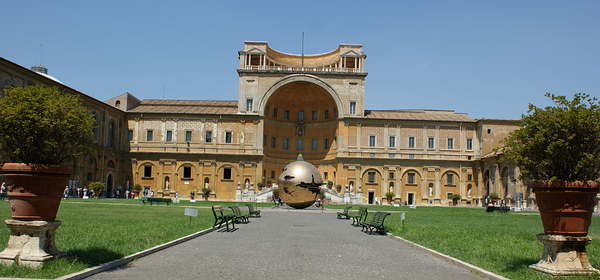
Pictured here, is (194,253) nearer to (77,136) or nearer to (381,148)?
(77,136)

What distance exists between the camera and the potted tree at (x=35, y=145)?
850cm

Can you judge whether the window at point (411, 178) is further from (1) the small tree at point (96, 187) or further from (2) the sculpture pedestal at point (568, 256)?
(2) the sculpture pedestal at point (568, 256)

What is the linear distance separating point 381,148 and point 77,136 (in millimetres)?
51870

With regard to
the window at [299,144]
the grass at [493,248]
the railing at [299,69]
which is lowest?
the grass at [493,248]

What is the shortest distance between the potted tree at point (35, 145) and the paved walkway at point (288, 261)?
1551 millimetres

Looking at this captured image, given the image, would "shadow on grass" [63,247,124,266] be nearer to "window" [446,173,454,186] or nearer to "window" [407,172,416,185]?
"window" [407,172,416,185]

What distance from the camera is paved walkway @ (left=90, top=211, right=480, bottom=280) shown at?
9.16 m

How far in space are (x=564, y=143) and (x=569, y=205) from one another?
1022mm

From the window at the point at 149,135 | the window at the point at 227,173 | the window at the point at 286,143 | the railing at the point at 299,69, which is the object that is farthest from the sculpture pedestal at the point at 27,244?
the window at the point at 286,143

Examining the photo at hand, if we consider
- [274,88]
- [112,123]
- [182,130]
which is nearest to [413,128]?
[274,88]

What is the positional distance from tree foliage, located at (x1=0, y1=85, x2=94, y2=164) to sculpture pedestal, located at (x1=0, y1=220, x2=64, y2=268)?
1040mm

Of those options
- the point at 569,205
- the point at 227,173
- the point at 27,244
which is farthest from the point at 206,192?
the point at 569,205

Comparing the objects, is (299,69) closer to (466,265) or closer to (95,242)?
(95,242)

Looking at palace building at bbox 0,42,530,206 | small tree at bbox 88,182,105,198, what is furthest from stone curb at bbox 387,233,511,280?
palace building at bbox 0,42,530,206
